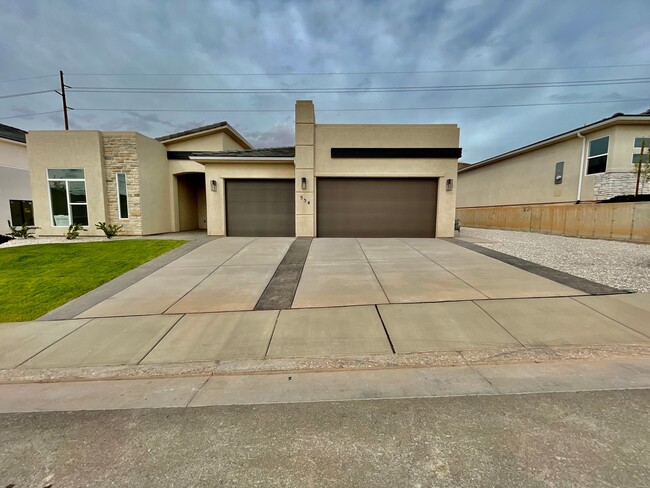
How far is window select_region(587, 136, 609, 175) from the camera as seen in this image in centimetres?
1579

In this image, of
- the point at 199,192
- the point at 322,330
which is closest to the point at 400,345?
the point at 322,330

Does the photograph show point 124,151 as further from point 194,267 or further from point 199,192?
point 194,267

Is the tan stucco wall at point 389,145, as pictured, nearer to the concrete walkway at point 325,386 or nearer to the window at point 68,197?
the concrete walkway at point 325,386

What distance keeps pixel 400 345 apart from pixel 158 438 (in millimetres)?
2786

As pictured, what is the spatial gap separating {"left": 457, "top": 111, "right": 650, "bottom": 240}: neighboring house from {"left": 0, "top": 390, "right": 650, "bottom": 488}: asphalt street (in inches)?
579

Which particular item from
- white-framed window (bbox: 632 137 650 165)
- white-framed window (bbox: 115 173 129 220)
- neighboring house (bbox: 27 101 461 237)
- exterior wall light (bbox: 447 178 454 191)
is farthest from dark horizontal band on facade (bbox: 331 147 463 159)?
white-framed window (bbox: 632 137 650 165)

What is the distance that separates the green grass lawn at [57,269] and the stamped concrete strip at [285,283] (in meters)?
3.86

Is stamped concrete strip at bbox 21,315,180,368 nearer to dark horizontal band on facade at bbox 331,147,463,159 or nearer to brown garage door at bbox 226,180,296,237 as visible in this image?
brown garage door at bbox 226,180,296,237

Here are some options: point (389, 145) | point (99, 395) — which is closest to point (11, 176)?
point (389, 145)

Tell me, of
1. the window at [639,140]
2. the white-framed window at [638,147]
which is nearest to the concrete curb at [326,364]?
the white-framed window at [638,147]

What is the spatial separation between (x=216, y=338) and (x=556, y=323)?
4.93 meters

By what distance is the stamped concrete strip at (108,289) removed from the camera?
516cm

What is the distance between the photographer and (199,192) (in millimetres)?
18984

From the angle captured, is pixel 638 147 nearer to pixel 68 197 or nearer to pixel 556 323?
pixel 556 323
